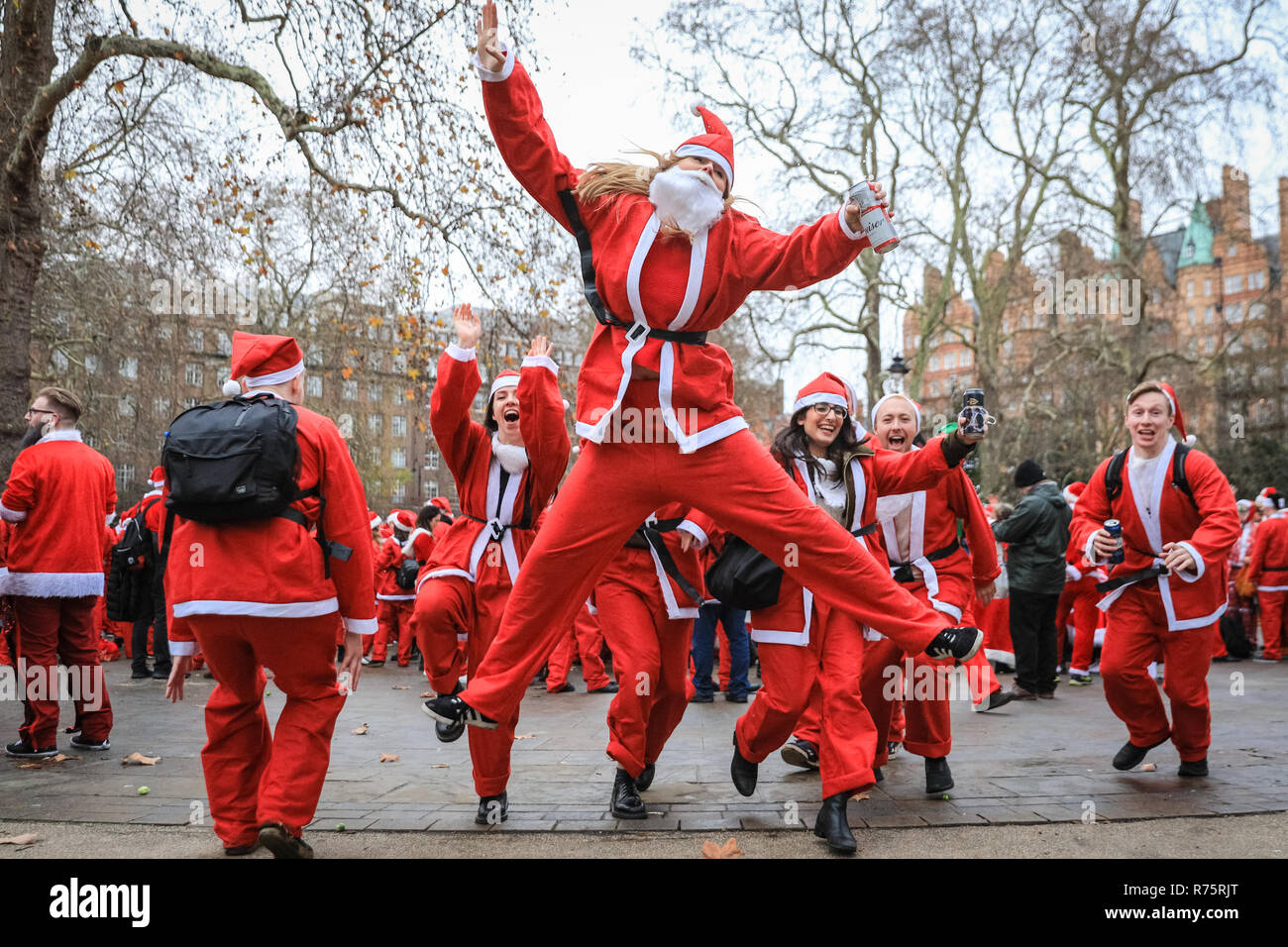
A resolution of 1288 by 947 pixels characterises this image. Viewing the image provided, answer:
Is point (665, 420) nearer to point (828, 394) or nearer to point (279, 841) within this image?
point (828, 394)

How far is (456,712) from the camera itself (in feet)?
13.4

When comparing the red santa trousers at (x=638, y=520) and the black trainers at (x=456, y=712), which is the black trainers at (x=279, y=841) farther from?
the red santa trousers at (x=638, y=520)

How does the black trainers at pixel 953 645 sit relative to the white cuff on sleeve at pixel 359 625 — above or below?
below

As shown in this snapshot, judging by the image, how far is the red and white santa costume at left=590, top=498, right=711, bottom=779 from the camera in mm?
5148

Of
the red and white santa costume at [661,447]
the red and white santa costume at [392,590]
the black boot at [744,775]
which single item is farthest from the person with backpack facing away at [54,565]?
the red and white santa costume at [392,590]

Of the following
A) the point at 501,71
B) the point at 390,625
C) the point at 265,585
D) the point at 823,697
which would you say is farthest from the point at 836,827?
the point at 390,625

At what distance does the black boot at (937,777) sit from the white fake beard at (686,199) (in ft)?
10.1

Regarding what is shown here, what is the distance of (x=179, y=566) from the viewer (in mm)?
4098

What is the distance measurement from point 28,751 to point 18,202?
5524mm

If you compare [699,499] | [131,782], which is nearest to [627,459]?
[699,499]

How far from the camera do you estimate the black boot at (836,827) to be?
419 cm
